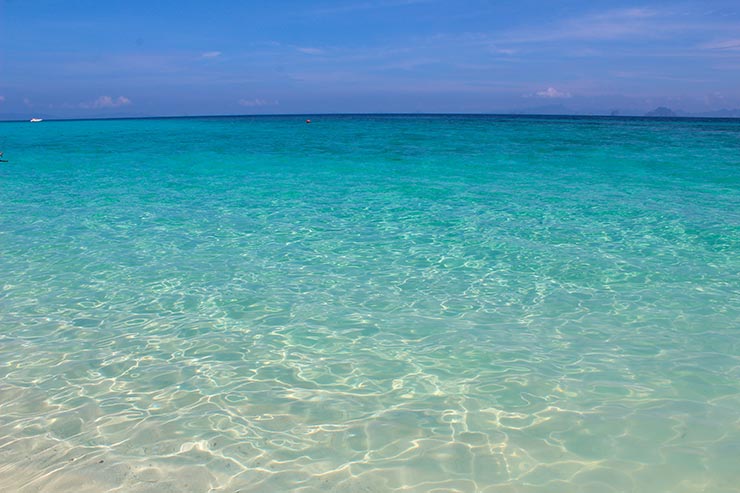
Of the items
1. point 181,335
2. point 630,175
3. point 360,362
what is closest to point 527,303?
point 360,362

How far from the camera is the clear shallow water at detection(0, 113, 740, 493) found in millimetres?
4094

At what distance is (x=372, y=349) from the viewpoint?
5.97 m

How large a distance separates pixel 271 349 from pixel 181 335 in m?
1.13

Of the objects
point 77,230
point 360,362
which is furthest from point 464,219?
point 77,230

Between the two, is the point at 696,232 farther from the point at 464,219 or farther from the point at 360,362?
the point at 360,362

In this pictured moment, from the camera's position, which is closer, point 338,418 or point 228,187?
point 338,418

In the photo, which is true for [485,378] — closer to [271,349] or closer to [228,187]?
[271,349]

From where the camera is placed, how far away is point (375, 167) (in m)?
22.6

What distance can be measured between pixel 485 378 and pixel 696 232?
7.71 m

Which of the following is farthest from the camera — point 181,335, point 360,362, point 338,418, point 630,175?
point 630,175

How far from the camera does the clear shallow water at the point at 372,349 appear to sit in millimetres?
4094

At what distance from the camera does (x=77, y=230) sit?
37.2 ft

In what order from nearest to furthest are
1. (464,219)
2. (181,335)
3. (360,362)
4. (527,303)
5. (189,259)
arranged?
(360,362)
(181,335)
(527,303)
(189,259)
(464,219)

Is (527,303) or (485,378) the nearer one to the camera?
(485,378)
